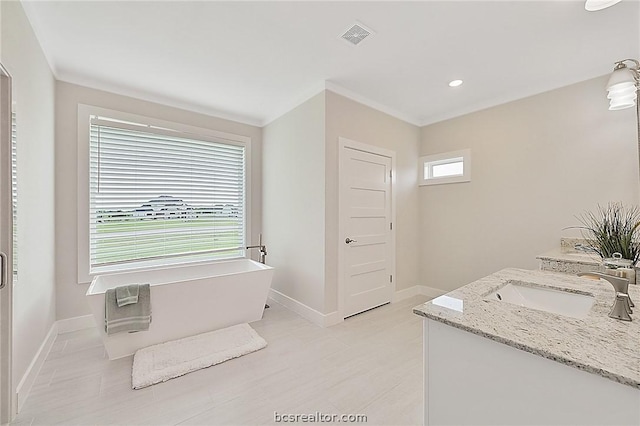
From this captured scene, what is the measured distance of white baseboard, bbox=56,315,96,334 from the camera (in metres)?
2.76

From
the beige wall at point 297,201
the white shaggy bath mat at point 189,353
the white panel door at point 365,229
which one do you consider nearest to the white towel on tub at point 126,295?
the white shaggy bath mat at point 189,353

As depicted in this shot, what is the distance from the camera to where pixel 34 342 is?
2057 millimetres

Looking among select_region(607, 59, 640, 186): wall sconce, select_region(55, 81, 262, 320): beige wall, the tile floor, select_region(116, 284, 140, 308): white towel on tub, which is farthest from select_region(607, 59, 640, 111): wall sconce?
select_region(55, 81, 262, 320): beige wall

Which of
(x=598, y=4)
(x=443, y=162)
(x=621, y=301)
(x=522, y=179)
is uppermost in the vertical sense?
(x=598, y=4)

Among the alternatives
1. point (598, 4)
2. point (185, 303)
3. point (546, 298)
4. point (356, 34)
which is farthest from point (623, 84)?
point (185, 303)

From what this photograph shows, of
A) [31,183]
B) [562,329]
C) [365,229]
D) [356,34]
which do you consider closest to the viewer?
[562,329]

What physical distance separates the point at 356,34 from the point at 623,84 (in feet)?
6.49

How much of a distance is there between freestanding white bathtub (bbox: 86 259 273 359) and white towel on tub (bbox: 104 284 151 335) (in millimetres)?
52

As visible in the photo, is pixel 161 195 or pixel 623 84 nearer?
pixel 623 84

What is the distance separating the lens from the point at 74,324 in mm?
2830

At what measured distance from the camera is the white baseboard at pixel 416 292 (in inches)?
149

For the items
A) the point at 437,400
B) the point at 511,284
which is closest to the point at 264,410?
the point at 437,400

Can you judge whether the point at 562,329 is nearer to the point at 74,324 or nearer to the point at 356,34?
the point at 356,34

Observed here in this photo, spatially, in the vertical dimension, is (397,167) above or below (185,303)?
above
